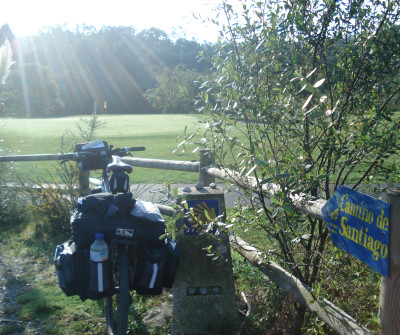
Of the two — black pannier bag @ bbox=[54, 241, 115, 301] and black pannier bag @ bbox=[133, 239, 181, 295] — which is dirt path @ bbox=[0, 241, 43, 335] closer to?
black pannier bag @ bbox=[54, 241, 115, 301]

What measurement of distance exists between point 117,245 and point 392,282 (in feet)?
5.72

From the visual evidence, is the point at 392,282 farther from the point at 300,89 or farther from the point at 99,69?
the point at 99,69

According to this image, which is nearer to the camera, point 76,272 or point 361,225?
point 361,225

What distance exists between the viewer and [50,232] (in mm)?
6012

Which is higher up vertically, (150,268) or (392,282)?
(392,282)

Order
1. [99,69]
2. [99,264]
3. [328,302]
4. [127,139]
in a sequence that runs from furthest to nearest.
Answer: [99,69]
[127,139]
[99,264]
[328,302]

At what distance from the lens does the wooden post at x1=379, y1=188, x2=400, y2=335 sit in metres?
1.69

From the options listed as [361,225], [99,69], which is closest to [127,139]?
[361,225]

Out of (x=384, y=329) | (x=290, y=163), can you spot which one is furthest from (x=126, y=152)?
(x=384, y=329)

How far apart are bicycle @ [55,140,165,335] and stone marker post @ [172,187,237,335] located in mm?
426

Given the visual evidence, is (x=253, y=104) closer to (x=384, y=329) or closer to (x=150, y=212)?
(x=150, y=212)

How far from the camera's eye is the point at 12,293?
4.35m

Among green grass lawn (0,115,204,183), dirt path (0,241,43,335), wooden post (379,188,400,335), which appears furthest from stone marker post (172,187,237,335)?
green grass lawn (0,115,204,183)

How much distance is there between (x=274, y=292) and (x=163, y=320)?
1.01 m
